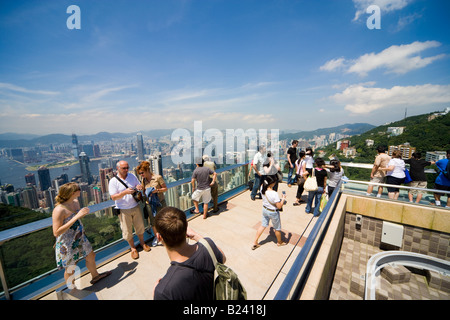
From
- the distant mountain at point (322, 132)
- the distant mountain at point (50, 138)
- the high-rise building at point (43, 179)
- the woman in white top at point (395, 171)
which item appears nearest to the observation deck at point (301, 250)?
the woman in white top at point (395, 171)

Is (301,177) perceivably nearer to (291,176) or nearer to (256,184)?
(256,184)

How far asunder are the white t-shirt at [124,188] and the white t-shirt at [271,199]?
2744 millimetres

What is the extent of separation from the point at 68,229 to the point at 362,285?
704cm

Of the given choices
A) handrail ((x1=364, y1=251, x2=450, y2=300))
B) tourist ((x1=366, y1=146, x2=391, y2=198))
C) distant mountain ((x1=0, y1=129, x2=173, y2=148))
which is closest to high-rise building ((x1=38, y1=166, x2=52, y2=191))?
distant mountain ((x1=0, y1=129, x2=173, y2=148))

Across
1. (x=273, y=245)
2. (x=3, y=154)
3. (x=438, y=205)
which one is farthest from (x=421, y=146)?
(x=3, y=154)

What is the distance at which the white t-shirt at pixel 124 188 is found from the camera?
314 centimetres

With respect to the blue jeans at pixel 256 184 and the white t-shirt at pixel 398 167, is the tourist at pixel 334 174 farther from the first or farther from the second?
the blue jeans at pixel 256 184

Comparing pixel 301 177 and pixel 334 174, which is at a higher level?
pixel 334 174

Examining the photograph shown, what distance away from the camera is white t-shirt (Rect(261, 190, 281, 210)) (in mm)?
3451

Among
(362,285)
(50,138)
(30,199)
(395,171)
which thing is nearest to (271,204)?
(362,285)

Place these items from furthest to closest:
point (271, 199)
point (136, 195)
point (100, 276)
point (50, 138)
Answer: point (50, 138)
point (271, 199)
point (136, 195)
point (100, 276)

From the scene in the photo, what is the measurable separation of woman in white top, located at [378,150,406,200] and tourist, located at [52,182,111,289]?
777cm

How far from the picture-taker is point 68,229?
245 cm

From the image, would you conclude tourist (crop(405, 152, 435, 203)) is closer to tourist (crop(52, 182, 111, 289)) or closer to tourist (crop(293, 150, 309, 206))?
tourist (crop(293, 150, 309, 206))
